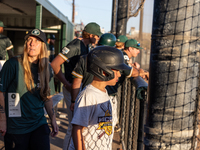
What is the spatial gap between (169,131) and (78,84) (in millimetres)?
2142

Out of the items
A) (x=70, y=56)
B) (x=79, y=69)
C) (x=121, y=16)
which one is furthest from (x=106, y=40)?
(x=121, y=16)

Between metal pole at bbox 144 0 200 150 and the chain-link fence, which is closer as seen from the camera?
metal pole at bbox 144 0 200 150

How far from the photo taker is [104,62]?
230 centimetres

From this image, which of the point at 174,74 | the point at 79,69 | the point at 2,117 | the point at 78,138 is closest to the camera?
the point at 174,74

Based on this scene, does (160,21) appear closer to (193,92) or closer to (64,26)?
(193,92)

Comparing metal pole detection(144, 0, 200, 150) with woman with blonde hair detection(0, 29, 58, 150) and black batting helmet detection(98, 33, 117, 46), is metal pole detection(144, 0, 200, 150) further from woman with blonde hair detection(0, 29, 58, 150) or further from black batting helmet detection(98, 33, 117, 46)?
black batting helmet detection(98, 33, 117, 46)

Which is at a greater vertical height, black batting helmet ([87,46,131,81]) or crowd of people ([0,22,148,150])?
black batting helmet ([87,46,131,81])

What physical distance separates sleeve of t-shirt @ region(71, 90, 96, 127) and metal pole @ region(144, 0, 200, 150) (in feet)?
1.86

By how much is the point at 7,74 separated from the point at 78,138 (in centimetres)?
126

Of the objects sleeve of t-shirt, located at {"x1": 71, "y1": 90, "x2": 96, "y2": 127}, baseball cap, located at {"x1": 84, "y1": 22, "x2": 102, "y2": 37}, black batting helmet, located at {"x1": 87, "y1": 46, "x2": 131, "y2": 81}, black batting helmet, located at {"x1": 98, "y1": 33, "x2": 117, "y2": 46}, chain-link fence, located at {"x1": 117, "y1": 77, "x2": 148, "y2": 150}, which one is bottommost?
chain-link fence, located at {"x1": 117, "y1": 77, "x2": 148, "y2": 150}

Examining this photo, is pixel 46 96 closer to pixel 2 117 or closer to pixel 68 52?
pixel 2 117

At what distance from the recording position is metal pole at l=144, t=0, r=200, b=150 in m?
1.73

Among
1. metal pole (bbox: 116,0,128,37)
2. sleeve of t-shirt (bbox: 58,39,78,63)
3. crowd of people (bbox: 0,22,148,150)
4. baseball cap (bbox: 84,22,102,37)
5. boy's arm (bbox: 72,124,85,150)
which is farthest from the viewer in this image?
metal pole (bbox: 116,0,128,37)

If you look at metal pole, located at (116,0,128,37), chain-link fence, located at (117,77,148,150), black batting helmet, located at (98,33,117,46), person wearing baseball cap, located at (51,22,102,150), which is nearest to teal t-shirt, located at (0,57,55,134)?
person wearing baseball cap, located at (51,22,102,150)
